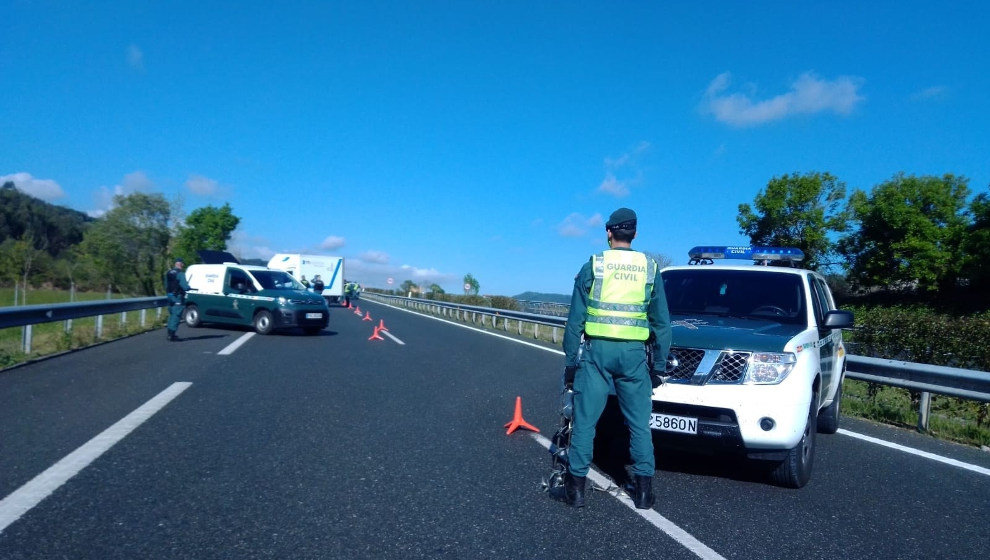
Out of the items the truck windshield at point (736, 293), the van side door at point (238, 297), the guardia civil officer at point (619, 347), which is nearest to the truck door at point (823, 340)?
the truck windshield at point (736, 293)

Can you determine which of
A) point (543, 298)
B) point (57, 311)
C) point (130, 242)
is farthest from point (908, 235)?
point (130, 242)

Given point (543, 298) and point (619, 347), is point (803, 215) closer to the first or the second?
point (543, 298)

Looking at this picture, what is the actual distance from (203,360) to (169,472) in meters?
7.45

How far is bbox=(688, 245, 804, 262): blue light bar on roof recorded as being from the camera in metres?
7.52

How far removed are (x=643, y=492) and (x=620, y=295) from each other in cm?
133

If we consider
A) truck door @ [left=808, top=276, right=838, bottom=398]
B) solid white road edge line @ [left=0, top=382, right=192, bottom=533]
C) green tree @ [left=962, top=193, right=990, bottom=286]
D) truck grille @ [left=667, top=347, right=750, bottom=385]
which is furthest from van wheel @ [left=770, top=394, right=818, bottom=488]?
green tree @ [left=962, top=193, right=990, bottom=286]

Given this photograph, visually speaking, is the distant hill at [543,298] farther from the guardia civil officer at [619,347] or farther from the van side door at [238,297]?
the guardia civil officer at [619,347]

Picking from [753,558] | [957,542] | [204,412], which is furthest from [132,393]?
[957,542]

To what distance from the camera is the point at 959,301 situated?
45.8m

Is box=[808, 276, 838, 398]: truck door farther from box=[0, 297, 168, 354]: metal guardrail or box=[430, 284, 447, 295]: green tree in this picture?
box=[430, 284, 447, 295]: green tree

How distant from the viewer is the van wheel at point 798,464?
5.23 meters

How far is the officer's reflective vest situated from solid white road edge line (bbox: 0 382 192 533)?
373cm

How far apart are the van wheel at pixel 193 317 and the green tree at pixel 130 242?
1596 inches

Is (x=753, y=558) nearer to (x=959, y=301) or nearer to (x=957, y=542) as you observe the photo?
(x=957, y=542)
